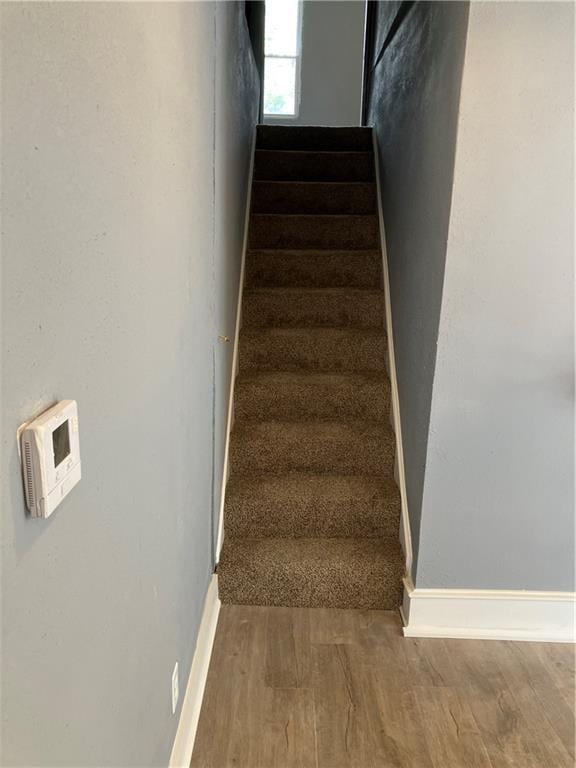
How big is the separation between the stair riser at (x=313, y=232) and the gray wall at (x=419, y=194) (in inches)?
13.1

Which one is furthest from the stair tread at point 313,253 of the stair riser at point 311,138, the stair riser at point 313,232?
the stair riser at point 311,138

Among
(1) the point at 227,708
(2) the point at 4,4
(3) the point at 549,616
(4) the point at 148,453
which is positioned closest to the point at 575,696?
(3) the point at 549,616

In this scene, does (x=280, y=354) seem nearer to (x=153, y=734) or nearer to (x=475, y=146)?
(x=475, y=146)

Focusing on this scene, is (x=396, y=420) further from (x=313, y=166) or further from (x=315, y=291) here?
(x=313, y=166)

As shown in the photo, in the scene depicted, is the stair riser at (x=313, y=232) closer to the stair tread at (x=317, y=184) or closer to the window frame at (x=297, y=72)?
the stair tread at (x=317, y=184)

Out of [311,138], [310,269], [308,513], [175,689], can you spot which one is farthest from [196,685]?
[311,138]

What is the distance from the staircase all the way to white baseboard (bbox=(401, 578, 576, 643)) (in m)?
0.15

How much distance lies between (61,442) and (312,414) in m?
2.18

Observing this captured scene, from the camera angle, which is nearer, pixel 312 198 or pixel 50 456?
pixel 50 456

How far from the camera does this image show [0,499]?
493 mm

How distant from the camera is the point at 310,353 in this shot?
2938 mm

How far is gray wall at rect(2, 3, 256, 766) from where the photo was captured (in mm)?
530

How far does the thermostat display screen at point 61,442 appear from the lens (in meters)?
0.58

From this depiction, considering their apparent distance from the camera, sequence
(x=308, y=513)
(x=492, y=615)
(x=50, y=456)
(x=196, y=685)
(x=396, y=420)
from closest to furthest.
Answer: (x=50, y=456), (x=196, y=685), (x=492, y=615), (x=308, y=513), (x=396, y=420)
